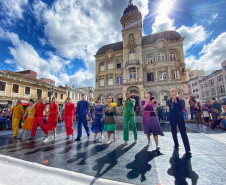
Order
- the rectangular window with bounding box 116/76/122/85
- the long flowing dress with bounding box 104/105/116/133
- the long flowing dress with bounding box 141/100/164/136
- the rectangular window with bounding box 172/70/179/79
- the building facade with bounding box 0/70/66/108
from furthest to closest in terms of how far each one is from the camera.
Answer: the rectangular window with bounding box 116/76/122/85
the rectangular window with bounding box 172/70/179/79
the building facade with bounding box 0/70/66/108
the long flowing dress with bounding box 104/105/116/133
the long flowing dress with bounding box 141/100/164/136

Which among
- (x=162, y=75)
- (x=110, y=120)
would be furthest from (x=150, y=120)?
(x=162, y=75)

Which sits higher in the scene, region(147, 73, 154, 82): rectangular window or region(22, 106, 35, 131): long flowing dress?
region(147, 73, 154, 82): rectangular window

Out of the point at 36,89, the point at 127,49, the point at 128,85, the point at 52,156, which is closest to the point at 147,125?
the point at 52,156

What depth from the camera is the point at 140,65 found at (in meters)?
20.7

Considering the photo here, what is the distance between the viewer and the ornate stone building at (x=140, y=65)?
1950 cm

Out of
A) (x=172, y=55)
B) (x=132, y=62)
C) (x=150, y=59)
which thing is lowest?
(x=132, y=62)

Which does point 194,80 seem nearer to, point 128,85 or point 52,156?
point 128,85

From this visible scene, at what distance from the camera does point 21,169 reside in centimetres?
230

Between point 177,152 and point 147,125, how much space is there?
104 centimetres

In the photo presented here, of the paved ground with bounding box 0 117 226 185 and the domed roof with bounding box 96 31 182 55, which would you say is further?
the domed roof with bounding box 96 31 182 55

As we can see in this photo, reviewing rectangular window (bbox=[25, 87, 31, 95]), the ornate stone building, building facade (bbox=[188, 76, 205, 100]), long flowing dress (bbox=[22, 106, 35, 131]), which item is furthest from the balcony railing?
building facade (bbox=[188, 76, 205, 100])

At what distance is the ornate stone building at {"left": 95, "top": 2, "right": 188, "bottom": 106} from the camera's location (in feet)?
64.0

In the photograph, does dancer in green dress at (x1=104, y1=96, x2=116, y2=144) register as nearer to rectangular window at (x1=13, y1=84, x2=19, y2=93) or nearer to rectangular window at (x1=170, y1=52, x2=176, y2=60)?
rectangular window at (x1=170, y1=52, x2=176, y2=60)

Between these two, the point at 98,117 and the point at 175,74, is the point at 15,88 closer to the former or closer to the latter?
the point at 98,117
